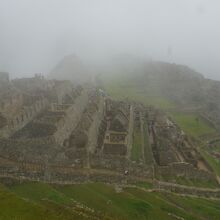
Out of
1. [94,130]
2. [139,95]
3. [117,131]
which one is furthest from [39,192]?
[139,95]

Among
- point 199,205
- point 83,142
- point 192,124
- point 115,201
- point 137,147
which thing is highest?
point 192,124

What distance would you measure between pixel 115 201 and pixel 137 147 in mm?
Answer: 34557

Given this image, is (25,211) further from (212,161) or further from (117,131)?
(212,161)

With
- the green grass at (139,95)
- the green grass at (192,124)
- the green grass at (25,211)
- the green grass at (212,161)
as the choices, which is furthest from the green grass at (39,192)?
the green grass at (139,95)

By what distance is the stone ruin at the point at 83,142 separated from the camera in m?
68.9

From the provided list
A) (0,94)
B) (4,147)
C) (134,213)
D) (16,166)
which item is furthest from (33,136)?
(0,94)

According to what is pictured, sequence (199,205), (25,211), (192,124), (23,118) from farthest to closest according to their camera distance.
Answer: (192,124) < (23,118) < (199,205) < (25,211)

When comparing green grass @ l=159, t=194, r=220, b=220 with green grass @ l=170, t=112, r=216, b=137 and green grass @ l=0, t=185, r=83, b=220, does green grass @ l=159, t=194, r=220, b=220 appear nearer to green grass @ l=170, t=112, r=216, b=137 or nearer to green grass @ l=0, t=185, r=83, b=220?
green grass @ l=0, t=185, r=83, b=220

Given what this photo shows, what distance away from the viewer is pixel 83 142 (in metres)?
82.0

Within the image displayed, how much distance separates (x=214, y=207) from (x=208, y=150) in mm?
40449

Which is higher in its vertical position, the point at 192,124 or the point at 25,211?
the point at 192,124

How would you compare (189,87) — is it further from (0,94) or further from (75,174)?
(75,174)

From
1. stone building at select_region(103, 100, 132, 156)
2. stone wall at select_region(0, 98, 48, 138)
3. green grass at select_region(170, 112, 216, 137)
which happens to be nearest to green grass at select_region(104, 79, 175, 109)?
green grass at select_region(170, 112, 216, 137)

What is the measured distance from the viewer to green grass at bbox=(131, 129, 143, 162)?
82994 mm
